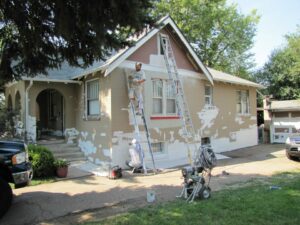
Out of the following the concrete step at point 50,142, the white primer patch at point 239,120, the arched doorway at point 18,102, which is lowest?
the concrete step at point 50,142

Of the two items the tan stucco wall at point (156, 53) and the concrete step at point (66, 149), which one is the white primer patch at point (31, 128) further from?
the tan stucco wall at point (156, 53)

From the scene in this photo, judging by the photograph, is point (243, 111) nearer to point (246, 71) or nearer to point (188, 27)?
point (188, 27)

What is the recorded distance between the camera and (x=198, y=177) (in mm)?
7270

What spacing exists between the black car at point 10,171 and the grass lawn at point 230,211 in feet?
5.83

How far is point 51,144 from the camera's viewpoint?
13.3 meters

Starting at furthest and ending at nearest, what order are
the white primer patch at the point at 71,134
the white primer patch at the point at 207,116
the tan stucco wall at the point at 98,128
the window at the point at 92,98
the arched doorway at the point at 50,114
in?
the white primer patch at the point at 207,116
the arched doorway at the point at 50,114
the white primer patch at the point at 71,134
the window at the point at 92,98
the tan stucco wall at the point at 98,128

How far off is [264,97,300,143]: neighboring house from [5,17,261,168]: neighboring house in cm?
593

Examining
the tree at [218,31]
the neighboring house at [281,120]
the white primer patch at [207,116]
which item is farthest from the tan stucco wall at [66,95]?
the tree at [218,31]

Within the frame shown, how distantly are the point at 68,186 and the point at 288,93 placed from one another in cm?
2907

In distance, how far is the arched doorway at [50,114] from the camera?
15.5 meters

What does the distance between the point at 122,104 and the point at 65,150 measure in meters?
3.33

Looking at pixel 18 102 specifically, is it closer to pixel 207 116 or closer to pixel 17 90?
pixel 17 90

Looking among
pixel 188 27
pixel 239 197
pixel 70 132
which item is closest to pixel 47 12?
pixel 239 197

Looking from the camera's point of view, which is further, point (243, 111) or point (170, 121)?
point (243, 111)
